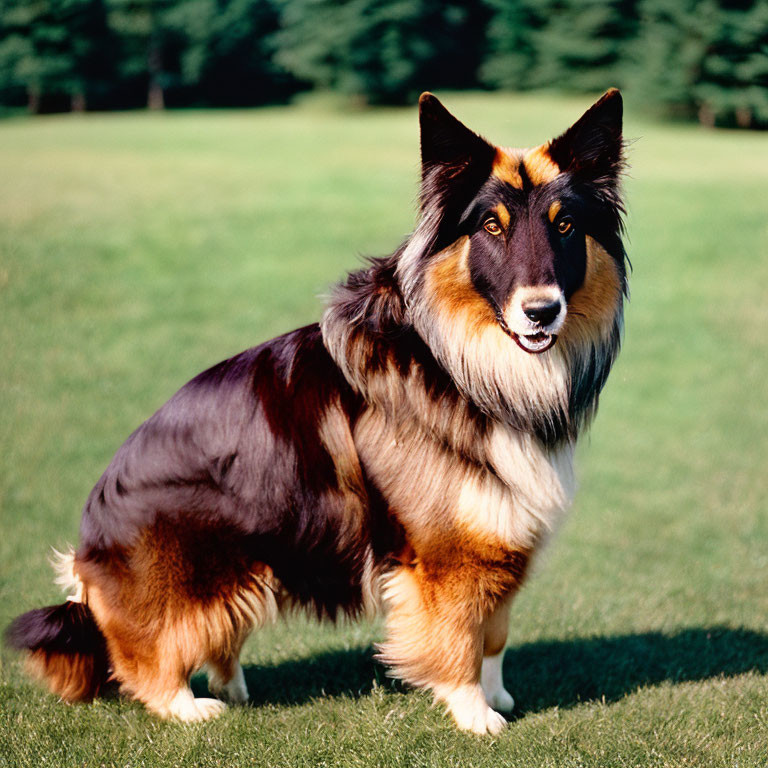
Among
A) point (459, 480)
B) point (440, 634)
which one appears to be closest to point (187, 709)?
point (440, 634)

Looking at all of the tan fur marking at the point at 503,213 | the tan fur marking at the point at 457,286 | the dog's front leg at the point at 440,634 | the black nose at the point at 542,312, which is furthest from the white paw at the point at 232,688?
the tan fur marking at the point at 503,213

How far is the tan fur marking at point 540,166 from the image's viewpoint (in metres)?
3.62

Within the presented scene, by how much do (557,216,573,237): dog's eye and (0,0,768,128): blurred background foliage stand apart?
2345cm

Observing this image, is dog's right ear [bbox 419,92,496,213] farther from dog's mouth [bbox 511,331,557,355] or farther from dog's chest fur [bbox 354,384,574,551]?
dog's chest fur [bbox 354,384,574,551]

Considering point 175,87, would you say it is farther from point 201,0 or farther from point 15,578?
point 15,578

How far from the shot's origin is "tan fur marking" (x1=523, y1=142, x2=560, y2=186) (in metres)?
3.62

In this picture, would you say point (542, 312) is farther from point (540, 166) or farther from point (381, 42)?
point (381, 42)

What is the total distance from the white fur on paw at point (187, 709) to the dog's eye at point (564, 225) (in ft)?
8.41

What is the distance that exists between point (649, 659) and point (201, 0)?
94.6ft

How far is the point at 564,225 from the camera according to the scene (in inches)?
141

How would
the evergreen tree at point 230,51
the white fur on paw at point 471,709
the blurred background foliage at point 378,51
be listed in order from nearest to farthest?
1. the white fur on paw at point 471,709
2. the blurred background foliage at point 378,51
3. the evergreen tree at point 230,51

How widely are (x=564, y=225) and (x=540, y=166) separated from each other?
276mm

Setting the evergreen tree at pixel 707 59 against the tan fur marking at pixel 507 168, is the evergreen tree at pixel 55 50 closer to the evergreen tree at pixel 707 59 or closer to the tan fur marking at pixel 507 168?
the evergreen tree at pixel 707 59

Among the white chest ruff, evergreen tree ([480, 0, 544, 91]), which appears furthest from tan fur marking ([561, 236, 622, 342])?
evergreen tree ([480, 0, 544, 91])
